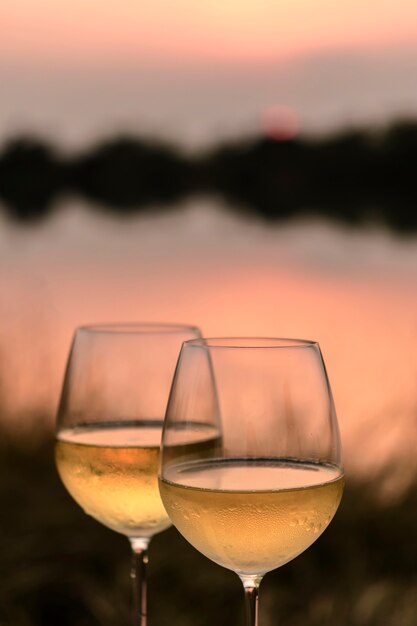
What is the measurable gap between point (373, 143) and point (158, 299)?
19960 mm

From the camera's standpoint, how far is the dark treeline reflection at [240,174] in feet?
94.1

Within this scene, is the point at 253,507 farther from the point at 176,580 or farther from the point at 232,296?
the point at 232,296

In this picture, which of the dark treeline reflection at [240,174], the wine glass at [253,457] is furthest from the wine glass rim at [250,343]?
the dark treeline reflection at [240,174]

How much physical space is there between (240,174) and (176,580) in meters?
34.5

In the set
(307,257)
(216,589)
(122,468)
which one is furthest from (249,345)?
(307,257)

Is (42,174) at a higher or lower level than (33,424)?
higher

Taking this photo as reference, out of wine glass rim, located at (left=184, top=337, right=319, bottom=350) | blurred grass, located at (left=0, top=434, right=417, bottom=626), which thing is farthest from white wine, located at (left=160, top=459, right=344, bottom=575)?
blurred grass, located at (left=0, top=434, right=417, bottom=626)

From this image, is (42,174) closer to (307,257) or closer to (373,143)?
(373,143)

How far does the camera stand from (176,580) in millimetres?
2568

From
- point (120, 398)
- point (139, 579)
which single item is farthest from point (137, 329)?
point (139, 579)

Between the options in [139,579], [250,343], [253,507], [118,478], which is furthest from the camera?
[139,579]

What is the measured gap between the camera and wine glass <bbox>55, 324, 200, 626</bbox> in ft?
4.53

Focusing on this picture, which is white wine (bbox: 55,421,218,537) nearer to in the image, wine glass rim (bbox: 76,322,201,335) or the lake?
wine glass rim (bbox: 76,322,201,335)

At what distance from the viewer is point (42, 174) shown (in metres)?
33.0
